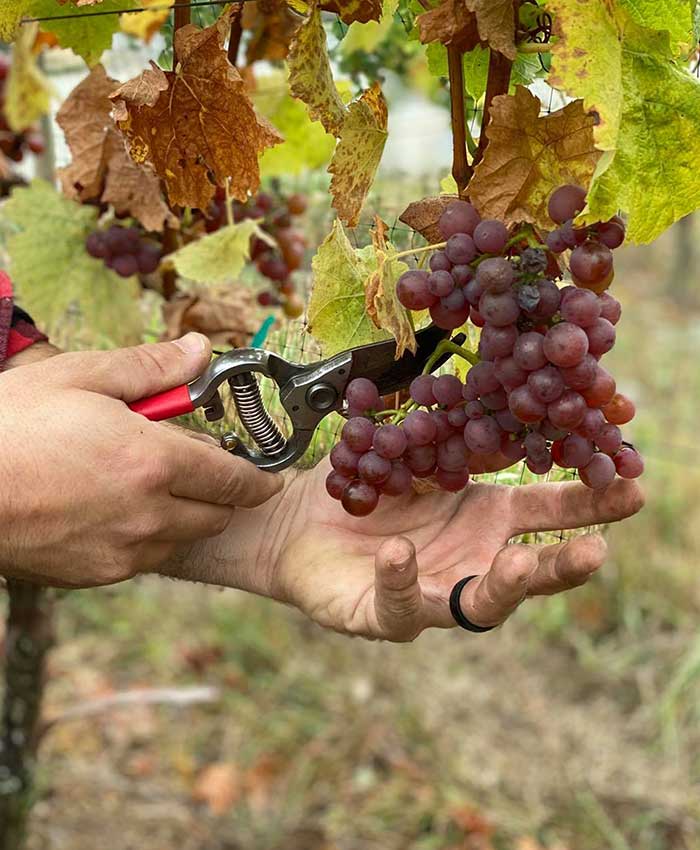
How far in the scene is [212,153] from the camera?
2.51 ft

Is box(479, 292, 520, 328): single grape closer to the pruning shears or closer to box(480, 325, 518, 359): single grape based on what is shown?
box(480, 325, 518, 359): single grape

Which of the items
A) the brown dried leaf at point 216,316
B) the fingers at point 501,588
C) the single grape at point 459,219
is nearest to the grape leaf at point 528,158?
the single grape at point 459,219

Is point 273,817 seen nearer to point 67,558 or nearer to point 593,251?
point 67,558

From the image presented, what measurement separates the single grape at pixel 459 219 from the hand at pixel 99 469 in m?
0.25

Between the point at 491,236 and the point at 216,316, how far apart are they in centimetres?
57

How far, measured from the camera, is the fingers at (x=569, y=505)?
2.50 ft

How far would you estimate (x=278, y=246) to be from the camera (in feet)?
4.02

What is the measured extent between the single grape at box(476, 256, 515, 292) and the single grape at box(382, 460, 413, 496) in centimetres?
15

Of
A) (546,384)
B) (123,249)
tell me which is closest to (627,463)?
(546,384)

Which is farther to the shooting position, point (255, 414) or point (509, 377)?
point (255, 414)

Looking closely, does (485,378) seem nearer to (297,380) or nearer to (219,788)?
(297,380)

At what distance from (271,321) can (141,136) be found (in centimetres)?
28

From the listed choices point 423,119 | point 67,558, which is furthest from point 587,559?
point 423,119

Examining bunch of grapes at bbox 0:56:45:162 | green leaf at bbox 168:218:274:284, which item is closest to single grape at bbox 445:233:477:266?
green leaf at bbox 168:218:274:284
